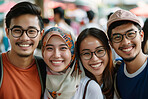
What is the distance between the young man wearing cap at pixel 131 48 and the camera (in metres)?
1.81

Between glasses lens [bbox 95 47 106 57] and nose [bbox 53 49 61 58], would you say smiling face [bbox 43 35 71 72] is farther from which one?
glasses lens [bbox 95 47 106 57]

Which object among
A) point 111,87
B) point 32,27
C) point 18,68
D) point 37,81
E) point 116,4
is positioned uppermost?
point 116,4

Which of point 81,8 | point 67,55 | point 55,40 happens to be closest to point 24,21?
point 55,40

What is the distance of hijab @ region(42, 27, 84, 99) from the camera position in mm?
1870

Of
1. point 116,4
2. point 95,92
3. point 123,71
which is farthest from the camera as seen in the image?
point 116,4

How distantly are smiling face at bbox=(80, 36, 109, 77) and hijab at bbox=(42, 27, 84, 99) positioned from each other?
0.16 meters

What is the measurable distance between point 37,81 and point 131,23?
1.39 metres

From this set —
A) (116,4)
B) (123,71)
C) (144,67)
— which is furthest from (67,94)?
(116,4)

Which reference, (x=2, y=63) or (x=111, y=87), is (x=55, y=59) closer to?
(x=2, y=63)

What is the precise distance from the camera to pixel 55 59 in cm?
188

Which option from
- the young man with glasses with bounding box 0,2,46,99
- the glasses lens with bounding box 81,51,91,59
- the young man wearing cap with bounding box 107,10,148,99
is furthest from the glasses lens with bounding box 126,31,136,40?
the young man with glasses with bounding box 0,2,46,99

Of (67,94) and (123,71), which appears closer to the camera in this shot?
(67,94)

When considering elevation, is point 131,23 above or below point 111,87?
above

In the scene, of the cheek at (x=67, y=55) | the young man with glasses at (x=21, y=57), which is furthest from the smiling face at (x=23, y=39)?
the cheek at (x=67, y=55)
